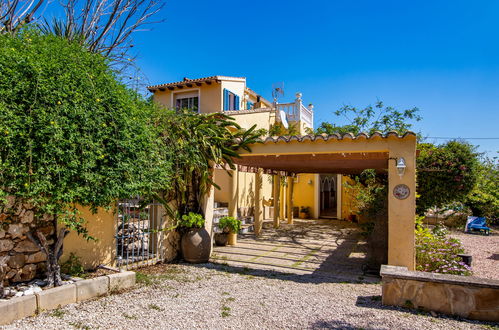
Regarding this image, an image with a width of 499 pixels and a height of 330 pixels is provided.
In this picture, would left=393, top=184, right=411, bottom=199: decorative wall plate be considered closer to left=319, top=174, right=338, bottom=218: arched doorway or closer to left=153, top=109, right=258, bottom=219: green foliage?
left=153, top=109, right=258, bottom=219: green foliage

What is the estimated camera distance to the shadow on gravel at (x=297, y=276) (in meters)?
8.34

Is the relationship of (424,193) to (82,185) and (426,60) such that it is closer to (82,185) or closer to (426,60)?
(426,60)

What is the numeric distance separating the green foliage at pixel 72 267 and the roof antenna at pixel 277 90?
55.5 ft

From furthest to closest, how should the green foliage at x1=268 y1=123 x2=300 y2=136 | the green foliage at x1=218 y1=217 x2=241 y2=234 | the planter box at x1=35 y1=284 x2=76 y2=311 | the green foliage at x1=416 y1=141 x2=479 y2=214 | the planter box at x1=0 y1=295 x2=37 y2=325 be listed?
the green foliage at x1=268 y1=123 x2=300 y2=136 → the green foliage at x1=218 y1=217 x2=241 y2=234 → the green foliage at x1=416 y1=141 x2=479 y2=214 → the planter box at x1=35 y1=284 x2=76 y2=311 → the planter box at x1=0 y1=295 x2=37 y2=325

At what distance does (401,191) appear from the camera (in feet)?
26.9

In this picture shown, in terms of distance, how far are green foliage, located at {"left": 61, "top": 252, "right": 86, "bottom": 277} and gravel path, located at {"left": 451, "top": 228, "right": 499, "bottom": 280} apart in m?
9.93

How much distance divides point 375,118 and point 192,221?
52.0 ft

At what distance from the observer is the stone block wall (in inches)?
229

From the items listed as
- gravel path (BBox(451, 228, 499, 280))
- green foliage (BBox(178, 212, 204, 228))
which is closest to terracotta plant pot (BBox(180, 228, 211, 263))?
green foliage (BBox(178, 212, 204, 228))

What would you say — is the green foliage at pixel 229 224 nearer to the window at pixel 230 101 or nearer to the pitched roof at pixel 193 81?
the window at pixel 230 101

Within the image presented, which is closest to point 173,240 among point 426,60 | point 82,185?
point 82,185

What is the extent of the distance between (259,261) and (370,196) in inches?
198

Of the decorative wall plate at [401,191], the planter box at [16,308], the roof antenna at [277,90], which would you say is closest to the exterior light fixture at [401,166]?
the decorative wall plate at [401,191]

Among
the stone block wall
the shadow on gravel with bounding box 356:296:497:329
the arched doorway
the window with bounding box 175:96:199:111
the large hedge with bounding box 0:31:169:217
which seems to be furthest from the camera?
the arched doorway
